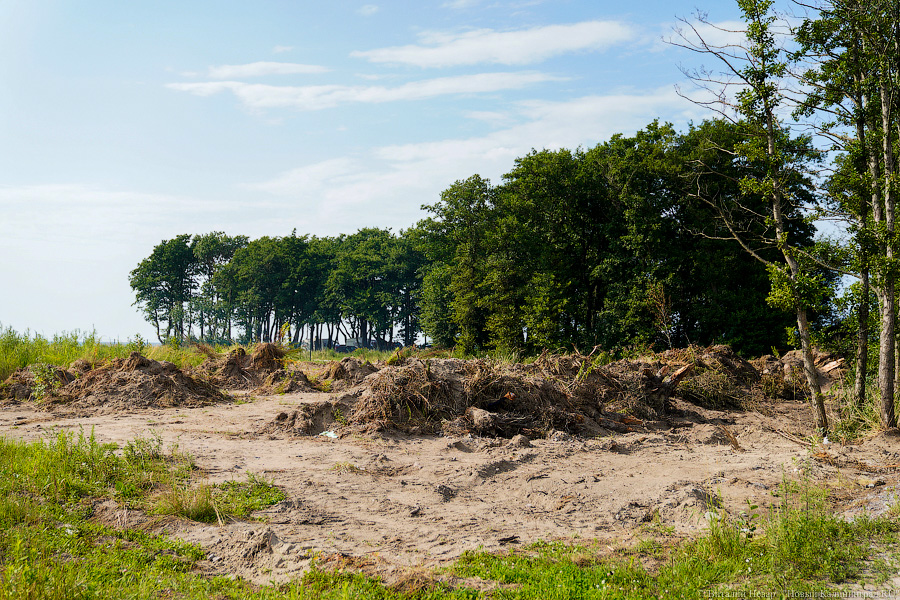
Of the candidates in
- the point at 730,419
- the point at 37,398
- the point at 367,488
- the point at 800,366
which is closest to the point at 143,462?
the point at 367,488

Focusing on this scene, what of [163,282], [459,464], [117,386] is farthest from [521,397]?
[163,282]

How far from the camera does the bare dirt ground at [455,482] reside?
524cm

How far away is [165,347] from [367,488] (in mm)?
13663

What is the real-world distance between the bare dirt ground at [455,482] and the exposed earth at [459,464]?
0.09ft

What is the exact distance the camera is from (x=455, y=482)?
7.35 metres

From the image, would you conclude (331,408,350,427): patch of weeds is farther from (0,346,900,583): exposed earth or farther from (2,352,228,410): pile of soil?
(2,352,228,410): pile of soil

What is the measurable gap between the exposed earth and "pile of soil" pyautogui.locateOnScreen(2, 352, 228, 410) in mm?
93

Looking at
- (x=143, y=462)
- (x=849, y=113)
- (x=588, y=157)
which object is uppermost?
(x=588, y=157)

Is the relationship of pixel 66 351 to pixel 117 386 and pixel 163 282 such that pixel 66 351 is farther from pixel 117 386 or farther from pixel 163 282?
pixel 163 282

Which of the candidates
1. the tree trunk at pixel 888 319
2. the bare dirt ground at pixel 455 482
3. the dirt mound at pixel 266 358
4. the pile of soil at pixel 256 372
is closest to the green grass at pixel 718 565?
the bare dirt ground at pixel 455 482

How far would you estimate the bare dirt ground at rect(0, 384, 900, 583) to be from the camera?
524cm

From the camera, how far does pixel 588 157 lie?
30.2 meters

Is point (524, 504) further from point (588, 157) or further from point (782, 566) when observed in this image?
point (588, 157)

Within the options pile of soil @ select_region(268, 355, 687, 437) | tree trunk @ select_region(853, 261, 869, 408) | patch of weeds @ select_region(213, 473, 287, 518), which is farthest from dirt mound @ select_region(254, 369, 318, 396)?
tree trunk @ select_region(853, 261, 869, 408)
